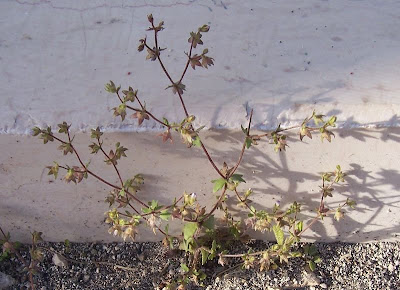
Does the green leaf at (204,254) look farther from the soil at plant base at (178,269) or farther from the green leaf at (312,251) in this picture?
the green leaf at (312,251)

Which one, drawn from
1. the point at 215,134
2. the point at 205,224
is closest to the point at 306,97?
the point at 215,134

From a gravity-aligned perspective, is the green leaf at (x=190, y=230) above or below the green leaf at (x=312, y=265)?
above

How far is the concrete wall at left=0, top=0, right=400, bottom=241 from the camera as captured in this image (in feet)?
5.32

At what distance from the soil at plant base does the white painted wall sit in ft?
2.24

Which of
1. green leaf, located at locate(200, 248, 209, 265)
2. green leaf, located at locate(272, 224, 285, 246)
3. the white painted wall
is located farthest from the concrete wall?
green leaf, located at locate(200, 248, 209, 265)

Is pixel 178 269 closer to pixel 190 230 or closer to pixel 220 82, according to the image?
pixel 190 230

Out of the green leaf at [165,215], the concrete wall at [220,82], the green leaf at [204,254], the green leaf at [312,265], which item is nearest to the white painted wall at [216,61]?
the concrete wall at [220,82]

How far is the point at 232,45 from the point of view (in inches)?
68.5

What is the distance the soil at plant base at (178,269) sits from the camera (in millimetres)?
2008

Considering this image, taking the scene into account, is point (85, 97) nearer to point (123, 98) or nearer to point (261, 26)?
point (123, 98)

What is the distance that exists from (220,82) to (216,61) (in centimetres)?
8

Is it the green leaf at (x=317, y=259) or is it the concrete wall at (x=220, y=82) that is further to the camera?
the green leaf at (x=317, y=259)

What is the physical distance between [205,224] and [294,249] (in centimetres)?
54

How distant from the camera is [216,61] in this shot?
5.58 ft
